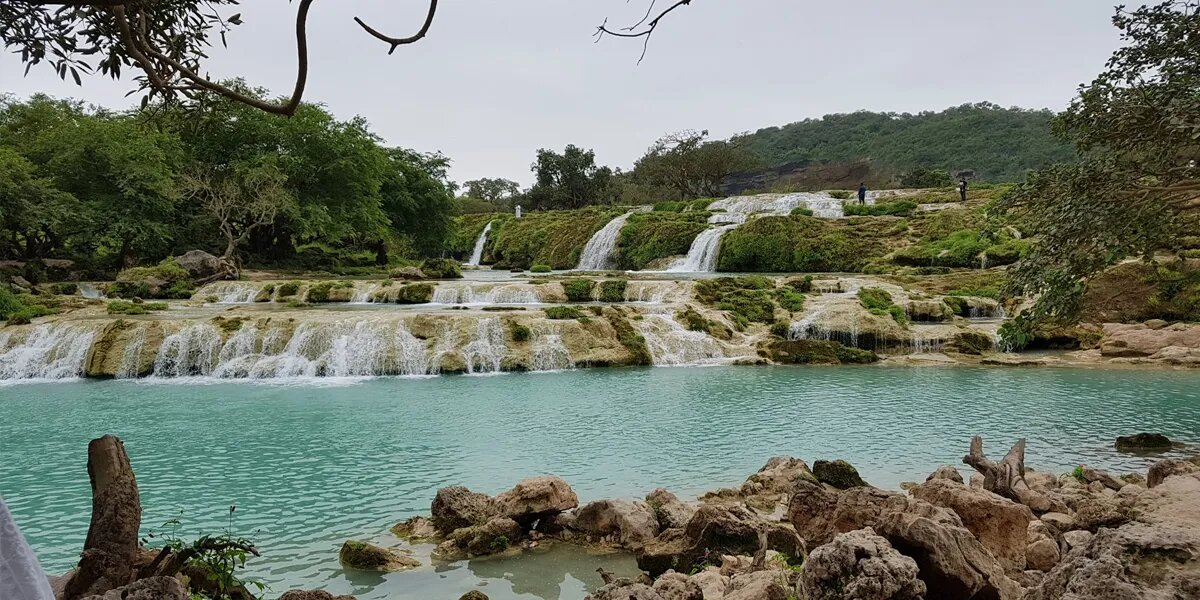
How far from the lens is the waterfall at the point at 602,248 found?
34062mm

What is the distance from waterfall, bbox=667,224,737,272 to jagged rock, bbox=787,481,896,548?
83.3 ft

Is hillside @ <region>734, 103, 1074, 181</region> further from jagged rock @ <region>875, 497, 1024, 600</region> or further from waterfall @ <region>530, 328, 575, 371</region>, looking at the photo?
jagged rock @ <region>875, 497, 1024, 600</region>

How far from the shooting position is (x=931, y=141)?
64.3m

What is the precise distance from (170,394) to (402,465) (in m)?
6.66

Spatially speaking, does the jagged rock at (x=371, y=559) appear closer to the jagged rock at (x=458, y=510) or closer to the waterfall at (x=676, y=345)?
the jagged rock at (x=458, y=510)

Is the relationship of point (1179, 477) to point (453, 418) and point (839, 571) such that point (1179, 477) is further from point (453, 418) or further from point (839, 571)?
point (453, 418)

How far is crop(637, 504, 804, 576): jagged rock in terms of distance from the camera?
4688 mm

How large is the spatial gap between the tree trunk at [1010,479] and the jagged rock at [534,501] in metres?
3.17

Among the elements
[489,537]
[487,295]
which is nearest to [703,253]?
[487,295]

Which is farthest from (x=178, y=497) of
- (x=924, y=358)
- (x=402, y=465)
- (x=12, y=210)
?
(x=12, y=210)

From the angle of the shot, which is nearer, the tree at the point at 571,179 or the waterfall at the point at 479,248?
the waterfall at the point at 479,248

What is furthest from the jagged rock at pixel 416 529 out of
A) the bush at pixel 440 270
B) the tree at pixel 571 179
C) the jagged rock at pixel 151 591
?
the tree at pixel 571 179

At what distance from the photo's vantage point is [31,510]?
641 cm

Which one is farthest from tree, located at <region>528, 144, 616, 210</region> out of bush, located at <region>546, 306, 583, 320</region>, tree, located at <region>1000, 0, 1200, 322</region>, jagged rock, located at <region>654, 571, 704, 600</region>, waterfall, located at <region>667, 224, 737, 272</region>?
jagged rock, located at <region>654, 571, 704, 600</region>
